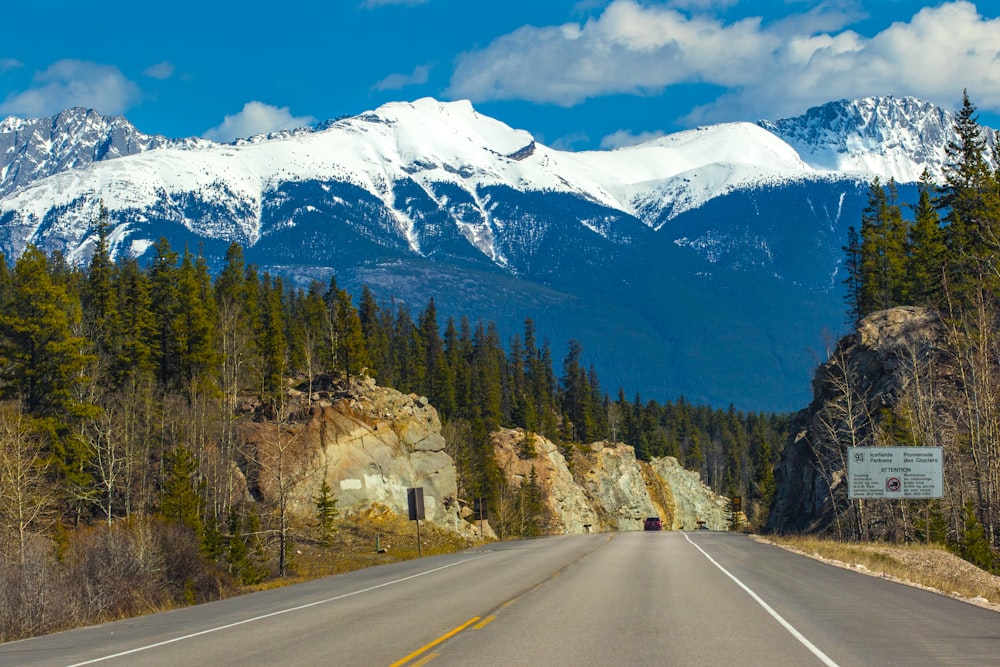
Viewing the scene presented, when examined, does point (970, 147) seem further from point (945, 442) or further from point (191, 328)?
point (191, 328)

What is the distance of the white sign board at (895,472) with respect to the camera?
38.9 metres

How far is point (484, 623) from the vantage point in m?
16.9

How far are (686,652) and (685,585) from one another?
9960 millimetres

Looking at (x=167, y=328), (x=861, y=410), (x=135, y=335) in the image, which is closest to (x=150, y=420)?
(x=135, y=335)

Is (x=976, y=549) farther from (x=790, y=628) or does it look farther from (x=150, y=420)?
(x=150, y=420)

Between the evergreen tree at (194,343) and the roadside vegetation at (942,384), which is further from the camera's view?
the evergreen tree at (194,343)

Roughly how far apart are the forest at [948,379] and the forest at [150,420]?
2790cm

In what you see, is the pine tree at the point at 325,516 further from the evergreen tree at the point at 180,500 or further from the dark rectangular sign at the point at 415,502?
the evergreen tree at the point at 180,500

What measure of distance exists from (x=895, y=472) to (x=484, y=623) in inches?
1083

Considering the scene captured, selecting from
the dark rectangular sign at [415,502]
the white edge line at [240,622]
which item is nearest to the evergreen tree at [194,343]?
the dark rectangular sign at [415,502]

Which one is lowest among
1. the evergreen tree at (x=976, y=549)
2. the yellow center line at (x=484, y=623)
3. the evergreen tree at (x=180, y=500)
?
the evergreen tree at (x=976, y=549)

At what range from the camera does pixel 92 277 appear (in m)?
81.1

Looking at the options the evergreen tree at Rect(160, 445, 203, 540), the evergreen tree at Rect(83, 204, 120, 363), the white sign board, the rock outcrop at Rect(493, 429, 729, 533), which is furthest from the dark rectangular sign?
the rock outcrop at Rect(493, 429, 729, 533)

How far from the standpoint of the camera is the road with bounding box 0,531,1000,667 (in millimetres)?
13523
